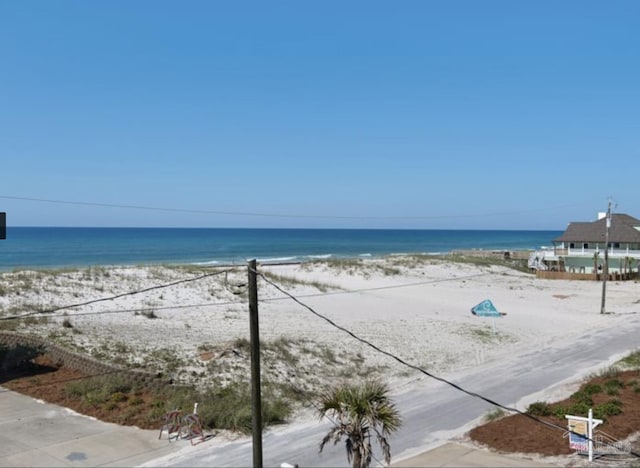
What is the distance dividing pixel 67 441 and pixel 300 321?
18107mm

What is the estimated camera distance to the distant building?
227 feet

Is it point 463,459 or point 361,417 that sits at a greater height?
point 361,417

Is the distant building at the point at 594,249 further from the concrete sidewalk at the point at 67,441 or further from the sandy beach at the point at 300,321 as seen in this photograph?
the concrete sidewalk at the point at 67,441

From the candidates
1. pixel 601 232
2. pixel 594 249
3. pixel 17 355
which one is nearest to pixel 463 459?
pixel 17 355

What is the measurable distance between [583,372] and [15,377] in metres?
22.2

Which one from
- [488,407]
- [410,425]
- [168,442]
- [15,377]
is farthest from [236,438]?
[15,377]

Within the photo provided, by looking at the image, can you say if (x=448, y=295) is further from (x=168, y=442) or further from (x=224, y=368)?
(x=168, y=442)

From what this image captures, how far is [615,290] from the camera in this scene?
57219 millimetres

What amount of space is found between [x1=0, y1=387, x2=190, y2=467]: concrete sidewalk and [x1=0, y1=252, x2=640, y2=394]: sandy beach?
4044 millimetres

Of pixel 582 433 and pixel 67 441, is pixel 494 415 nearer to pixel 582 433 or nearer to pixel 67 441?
pixel 582 433

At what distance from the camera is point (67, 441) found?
52.0 ft

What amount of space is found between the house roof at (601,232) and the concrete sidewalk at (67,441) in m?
65.6

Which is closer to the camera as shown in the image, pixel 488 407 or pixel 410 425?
pixel 410 425

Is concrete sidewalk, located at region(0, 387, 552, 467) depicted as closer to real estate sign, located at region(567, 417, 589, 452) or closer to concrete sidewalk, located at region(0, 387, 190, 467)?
concrete sidewalk, located at region(0, 387, 190, 467)
